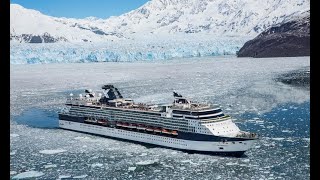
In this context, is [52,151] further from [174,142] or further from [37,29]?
[37,29]

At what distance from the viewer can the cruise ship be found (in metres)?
22.1

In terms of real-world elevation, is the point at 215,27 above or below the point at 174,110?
above

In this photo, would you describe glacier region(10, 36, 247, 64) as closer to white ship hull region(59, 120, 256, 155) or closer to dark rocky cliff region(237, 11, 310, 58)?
dark rocky cliff region(237, 11, 310, 58)

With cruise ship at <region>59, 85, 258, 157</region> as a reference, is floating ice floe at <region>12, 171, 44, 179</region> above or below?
below

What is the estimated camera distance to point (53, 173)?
18469 mm

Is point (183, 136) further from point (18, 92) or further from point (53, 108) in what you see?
point (18, 92)

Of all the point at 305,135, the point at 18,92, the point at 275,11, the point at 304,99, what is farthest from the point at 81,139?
the point at 275,11

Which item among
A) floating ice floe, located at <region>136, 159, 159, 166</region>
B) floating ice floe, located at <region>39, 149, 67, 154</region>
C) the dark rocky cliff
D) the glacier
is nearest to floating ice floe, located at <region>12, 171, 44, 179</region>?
Answer: floating ice floe, located at <region>39, 149, 67, 154</region>

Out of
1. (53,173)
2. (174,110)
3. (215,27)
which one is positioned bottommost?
(53,173)

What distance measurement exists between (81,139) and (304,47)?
3547 inches

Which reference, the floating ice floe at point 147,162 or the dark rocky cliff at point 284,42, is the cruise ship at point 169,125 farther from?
the dark rocky cliff at point 284,42

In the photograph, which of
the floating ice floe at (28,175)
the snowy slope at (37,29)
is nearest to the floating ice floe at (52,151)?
the floating ice floe at (28,175)

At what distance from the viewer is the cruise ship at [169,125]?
22.1 meters

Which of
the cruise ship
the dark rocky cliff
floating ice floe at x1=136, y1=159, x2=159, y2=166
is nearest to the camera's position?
floating ice floe at x1=136, y1=159, x2=159, y2=166
